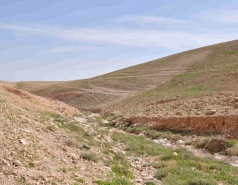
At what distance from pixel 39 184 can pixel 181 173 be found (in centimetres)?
416

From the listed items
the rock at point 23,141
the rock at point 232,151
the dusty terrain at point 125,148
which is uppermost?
the rock at point 23,141

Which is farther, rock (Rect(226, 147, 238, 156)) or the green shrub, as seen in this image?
rock (Rect(226, 147, 238, 156))

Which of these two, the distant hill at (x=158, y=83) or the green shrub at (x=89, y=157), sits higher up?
the distant hill at (x=158, y=83)

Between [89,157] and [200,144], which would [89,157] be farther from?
[200,144]

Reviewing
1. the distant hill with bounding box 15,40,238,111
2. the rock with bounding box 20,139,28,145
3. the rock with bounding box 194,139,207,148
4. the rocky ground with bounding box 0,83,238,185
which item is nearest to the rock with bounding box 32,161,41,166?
the rocky ground with bounding box 0,83,238,185

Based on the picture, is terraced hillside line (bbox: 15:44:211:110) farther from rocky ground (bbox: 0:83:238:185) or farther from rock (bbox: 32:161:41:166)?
rock (bbox: 32:161:41:166)

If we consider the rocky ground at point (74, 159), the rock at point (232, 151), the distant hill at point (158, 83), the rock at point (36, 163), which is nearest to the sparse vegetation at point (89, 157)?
the rocky ground at point (74, 159)

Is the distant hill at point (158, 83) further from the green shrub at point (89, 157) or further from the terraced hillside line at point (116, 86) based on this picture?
the green shrub at point (89, 157)

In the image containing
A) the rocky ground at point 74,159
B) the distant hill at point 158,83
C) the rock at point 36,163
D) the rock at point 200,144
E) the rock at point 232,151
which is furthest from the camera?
the distant hill at point 158,83

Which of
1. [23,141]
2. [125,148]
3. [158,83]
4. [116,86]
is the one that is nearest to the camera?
[23,141]

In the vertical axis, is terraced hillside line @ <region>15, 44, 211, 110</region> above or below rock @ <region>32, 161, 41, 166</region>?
above

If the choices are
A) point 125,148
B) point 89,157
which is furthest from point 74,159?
point 125,148

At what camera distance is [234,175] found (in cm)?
850

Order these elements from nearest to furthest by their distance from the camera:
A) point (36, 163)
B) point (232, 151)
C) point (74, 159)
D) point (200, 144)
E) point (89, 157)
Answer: point (36, 163), point (74, 159), point (89, 157), point (232, 151), point (200, 144)
